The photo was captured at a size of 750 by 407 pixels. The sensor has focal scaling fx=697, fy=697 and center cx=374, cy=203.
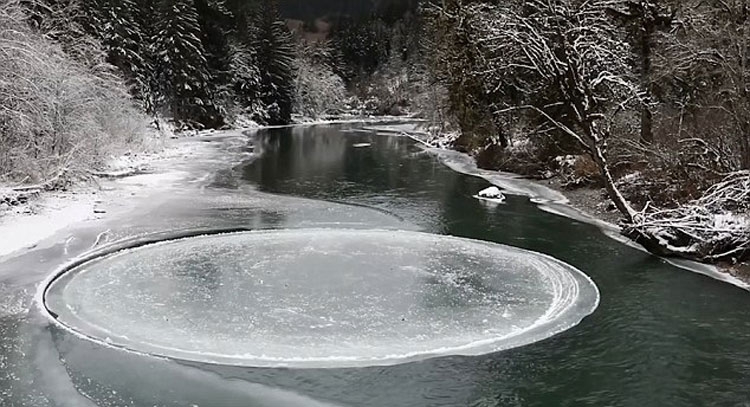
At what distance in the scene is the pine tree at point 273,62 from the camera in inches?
2849

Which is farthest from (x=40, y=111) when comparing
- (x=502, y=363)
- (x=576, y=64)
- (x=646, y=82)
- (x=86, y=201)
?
(x=646, y=82)

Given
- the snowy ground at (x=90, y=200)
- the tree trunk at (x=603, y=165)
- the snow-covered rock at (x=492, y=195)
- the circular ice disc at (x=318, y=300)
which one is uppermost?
the tree trunk at (x=603, y=165)

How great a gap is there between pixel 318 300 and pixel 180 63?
4804cm

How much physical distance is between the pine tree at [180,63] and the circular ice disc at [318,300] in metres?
42.6

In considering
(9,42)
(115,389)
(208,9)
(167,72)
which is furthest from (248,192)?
(208,9)

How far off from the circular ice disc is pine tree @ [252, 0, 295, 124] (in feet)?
195

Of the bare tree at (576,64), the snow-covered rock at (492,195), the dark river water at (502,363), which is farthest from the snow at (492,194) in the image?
the dark river water at (502,363)

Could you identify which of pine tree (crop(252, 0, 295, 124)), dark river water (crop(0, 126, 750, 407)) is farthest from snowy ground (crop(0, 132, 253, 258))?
pine tree (crop(252, 0, 295, 124))

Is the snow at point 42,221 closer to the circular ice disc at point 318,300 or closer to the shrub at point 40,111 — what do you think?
the shrub at point 40,111

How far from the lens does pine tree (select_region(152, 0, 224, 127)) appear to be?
53.6 m

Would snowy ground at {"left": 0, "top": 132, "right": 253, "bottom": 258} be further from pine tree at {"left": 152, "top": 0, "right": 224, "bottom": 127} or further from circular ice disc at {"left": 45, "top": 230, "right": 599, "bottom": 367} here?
pine tree at {"left": 152, "top": 0, "right": 224, "bottom": 127}

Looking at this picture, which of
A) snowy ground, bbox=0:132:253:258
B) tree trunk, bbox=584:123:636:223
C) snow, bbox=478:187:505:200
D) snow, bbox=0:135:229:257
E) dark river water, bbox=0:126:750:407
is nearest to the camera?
dark river water, bbox=0:126:750:407

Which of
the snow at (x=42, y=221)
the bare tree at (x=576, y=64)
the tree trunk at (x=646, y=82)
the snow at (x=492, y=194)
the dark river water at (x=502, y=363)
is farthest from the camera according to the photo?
the snow at (x=492, y=194)

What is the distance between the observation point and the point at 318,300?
1065 centimetres
